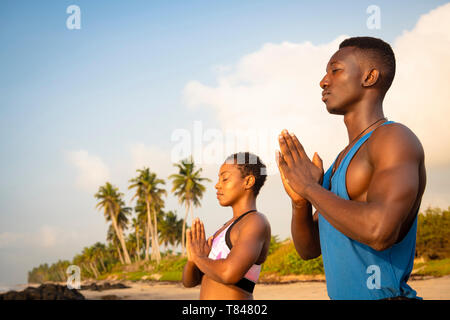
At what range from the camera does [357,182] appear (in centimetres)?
182

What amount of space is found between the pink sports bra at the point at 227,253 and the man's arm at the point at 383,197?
3.93 ft

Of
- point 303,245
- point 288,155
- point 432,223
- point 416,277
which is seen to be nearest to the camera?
point 288,155

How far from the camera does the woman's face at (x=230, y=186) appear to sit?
3.16 meters

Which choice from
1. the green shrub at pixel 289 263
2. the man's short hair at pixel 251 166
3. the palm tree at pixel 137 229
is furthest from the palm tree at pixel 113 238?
the man's short hair at pixel 251 166

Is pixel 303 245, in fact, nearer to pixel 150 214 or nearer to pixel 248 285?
pixel 248 285

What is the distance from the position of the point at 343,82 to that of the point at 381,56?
0.73 feet

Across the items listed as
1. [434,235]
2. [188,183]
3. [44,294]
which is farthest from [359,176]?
[188,183]

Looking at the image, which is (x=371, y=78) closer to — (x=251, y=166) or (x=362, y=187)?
(x=362, y=187)

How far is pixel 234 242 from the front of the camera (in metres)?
2.87

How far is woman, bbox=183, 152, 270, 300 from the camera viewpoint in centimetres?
267
